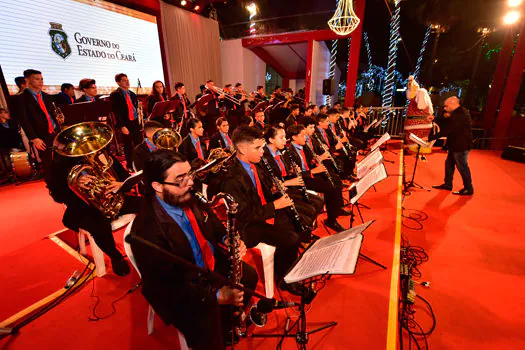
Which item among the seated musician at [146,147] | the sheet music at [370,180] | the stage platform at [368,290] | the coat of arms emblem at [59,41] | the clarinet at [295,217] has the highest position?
the coat of arms emblem at [59,41]

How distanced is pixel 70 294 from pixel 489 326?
420cm

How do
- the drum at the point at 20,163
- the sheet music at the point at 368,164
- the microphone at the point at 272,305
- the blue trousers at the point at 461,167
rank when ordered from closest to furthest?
the microphone at the point at 272,305 → the sheet music at the point at 368,164 → the blue trousers at the point at 461,167 → the drum at the point at 20,163

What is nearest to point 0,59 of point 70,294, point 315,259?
point 70,294

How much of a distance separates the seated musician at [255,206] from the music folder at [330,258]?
76 cm

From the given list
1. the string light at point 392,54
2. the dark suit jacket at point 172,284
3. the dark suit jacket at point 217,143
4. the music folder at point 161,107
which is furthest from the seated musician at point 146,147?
the string light at point 392,54

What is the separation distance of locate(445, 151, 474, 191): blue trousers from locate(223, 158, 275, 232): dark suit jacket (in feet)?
15.3

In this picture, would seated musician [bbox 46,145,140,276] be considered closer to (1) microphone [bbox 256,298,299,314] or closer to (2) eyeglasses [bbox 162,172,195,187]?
(2) eyeglasses [bbox 162,172,195,187]

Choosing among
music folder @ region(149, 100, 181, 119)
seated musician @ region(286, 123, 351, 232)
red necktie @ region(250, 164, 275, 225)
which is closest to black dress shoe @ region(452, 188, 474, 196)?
seated musician @ region(286, 123, 351, 232)

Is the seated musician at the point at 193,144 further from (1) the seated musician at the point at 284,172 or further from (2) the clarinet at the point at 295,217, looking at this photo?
(2) the clarinet at the point at 295,217

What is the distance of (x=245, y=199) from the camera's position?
2568 mm

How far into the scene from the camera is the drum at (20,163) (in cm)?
546

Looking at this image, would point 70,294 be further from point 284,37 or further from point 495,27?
point 495,27

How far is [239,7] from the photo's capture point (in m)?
13.8

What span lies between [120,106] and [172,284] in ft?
17.4
